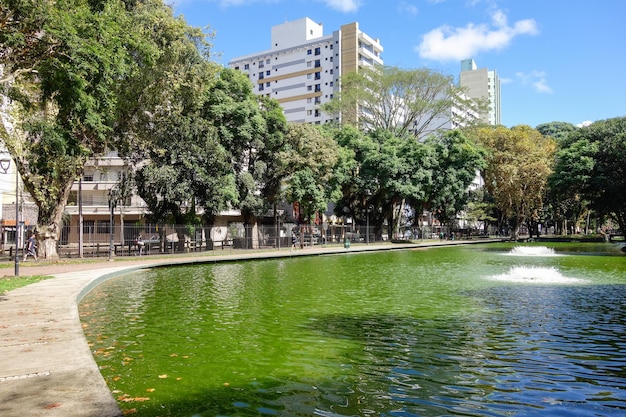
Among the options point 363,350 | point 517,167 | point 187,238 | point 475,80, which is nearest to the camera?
point 363,350

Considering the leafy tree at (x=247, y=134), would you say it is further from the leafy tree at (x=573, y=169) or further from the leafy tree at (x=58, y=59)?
the leafy tree at (x=573, y=169)

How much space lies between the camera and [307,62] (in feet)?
326

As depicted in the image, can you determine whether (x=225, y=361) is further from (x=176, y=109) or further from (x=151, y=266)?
(x=176, y=109)

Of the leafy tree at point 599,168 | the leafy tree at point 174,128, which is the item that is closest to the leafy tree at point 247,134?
the leafy tree at point 174,128

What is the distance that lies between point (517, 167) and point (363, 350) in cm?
5875

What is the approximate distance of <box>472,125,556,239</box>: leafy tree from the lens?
200 ft

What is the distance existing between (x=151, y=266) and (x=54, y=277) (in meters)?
7.80

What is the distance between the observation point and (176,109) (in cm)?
3231

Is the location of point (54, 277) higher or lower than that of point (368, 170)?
lower

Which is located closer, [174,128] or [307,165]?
[174,128]

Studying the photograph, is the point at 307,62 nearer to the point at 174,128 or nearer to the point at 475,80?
the point at 174,128

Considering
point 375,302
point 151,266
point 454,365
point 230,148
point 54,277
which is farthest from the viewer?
point 230,148

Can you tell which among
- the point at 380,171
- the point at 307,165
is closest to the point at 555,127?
the point at 380,171

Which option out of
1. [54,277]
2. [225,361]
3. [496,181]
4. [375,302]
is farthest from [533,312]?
[496,181]
